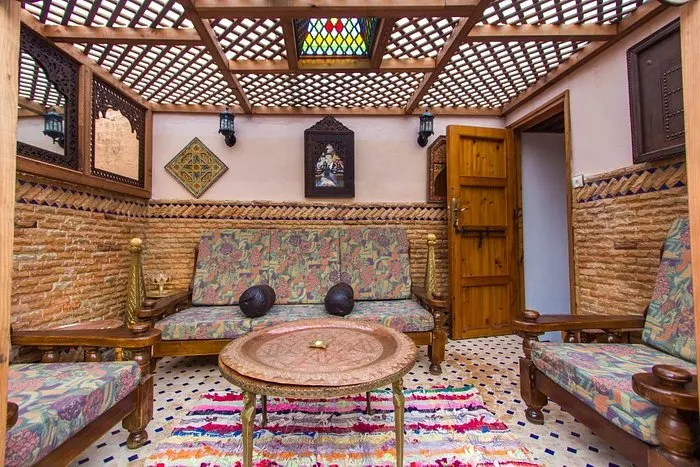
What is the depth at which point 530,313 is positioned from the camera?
191 cm

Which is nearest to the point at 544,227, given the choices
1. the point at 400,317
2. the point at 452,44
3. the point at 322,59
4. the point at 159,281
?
the point at 400,317

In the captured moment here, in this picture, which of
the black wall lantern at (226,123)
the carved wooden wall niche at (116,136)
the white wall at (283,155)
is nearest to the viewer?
the carved wooden wall niche at (116,136)

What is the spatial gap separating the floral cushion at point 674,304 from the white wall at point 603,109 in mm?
848

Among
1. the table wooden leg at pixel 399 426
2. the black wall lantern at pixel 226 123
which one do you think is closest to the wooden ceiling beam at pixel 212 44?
the black wall lantern at pixel 226 123

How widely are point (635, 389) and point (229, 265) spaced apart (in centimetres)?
324

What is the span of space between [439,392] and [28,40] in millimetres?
4062

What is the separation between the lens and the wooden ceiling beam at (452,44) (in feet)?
6.62

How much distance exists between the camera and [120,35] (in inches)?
89.1

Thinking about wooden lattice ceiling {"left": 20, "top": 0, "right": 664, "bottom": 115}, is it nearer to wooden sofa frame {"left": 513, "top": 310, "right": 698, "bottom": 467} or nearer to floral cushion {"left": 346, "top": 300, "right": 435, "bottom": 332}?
wooden sofa frame {"left": 513, "top": 310, "right": 698, "bottom": 467}

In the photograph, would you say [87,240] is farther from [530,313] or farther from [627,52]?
[627,52]

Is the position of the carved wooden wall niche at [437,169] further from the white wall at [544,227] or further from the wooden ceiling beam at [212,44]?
the wooden ceiling beam at [212,44]

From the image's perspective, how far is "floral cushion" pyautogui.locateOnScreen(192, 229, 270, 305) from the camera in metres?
3.08

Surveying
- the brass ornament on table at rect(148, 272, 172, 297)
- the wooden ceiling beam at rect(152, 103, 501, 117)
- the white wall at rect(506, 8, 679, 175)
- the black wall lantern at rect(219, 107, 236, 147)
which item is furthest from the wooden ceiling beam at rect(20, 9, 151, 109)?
the white wall at rect(506, 8, 679, 175)

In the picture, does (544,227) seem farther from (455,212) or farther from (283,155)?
(283,155)
